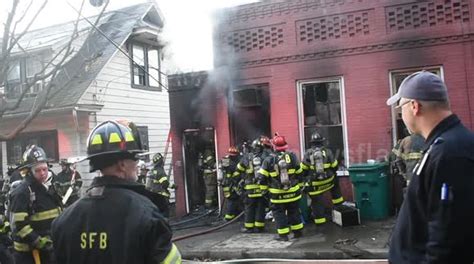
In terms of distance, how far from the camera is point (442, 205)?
2219 mm

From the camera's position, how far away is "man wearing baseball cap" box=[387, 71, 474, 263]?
221 centimetres

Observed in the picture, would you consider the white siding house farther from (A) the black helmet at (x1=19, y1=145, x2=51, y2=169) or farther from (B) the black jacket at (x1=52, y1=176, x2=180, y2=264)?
(B) the black jacket at (x1=52, y1=176, x2=180, y2=264)

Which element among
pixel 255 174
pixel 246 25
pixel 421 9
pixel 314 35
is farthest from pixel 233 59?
pixel 421 9

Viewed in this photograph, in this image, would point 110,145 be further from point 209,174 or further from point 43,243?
point 209,174

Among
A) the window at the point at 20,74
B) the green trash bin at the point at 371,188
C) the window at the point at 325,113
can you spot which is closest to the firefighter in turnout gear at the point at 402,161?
the green trash bin at the point at 371,188

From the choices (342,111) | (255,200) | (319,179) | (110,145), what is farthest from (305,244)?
(110,145)

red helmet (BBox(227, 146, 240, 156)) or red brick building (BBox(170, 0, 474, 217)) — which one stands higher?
red brick building (BBox(170, 0, 474, 217))

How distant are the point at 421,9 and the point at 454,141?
8.41 meters

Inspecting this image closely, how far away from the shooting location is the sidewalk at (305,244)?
7438mm

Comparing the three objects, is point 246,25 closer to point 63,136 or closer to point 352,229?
point 352,229

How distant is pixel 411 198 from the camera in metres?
2.42

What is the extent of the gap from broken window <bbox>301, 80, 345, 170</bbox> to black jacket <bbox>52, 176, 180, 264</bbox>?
28.5 ft

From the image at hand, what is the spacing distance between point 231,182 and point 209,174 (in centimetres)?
155

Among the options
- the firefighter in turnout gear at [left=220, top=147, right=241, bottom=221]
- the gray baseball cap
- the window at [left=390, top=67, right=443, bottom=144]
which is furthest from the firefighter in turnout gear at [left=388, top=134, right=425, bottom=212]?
the gray baseball cap
